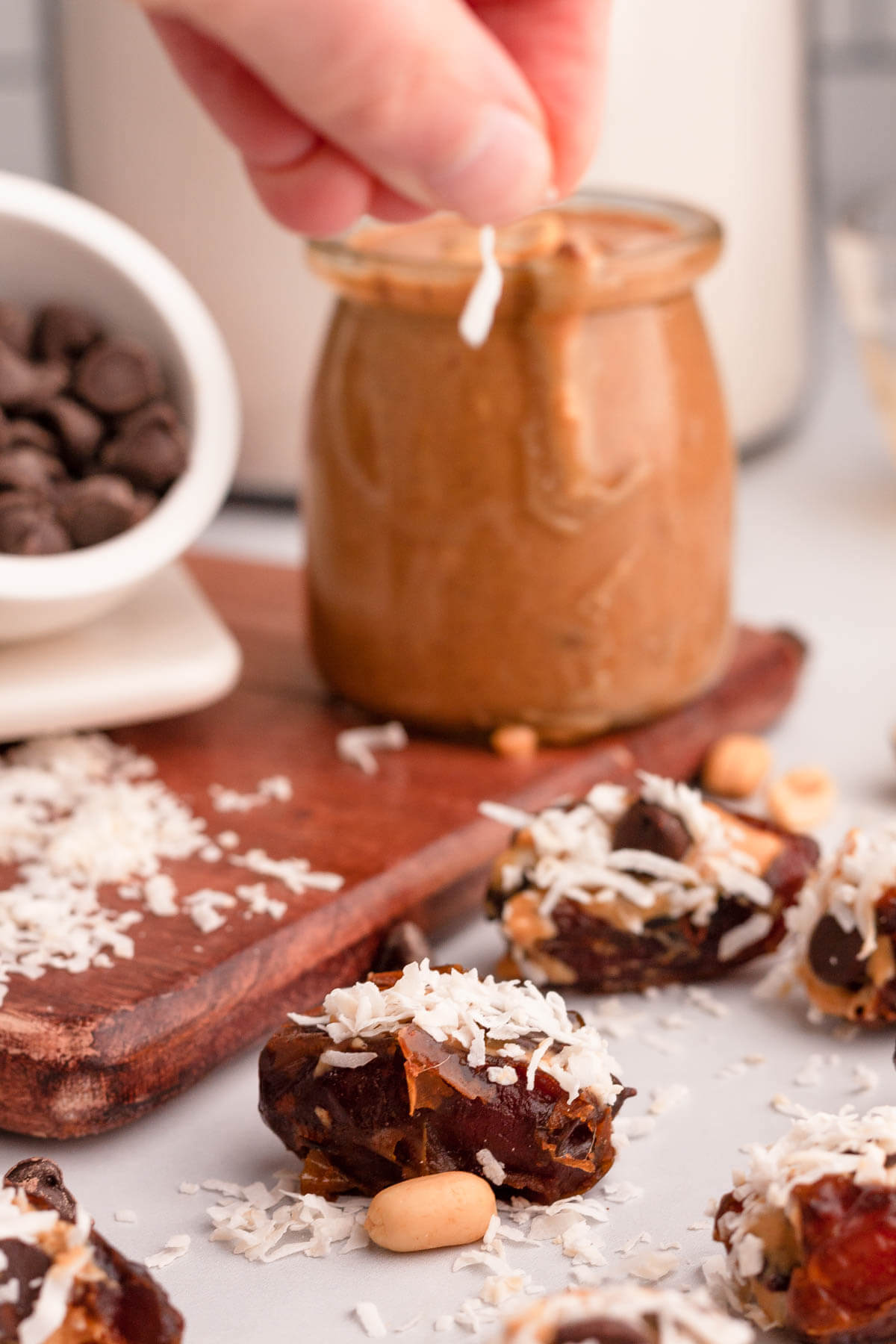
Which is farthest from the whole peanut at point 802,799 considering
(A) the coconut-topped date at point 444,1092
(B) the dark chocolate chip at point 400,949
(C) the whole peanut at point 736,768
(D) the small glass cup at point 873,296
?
(D) the small glass cup at point 873,296

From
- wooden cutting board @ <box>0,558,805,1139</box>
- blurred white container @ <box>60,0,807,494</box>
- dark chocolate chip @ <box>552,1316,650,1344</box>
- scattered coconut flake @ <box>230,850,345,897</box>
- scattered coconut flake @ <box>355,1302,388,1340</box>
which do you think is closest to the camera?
dark chocolate chip @ <box>552,1316,650,1344</box>

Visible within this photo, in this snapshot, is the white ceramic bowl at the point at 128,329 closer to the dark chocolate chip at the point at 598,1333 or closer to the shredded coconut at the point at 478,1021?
the shredded coconut at the point at 478,1021

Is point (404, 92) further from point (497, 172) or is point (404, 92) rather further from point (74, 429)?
point (74, 429)

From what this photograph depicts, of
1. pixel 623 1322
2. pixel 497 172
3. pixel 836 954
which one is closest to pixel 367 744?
pixel 836 954

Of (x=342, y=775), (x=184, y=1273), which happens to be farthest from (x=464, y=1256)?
(x=342, y=775)

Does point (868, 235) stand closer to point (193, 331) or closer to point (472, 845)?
point (193, 331)

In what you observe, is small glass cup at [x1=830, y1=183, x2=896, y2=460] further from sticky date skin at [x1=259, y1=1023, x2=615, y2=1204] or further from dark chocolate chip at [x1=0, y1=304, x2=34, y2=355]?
sticky date skin at [x1=259, y1=1023, x2=615, y2=1204]

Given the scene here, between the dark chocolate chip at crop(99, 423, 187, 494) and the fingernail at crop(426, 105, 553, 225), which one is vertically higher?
the fingernail at crop(426, 105, 553, 225)

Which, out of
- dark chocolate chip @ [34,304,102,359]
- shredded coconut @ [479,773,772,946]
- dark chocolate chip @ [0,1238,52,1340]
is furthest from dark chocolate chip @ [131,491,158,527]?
dark chocolate chip @ [0,1238,52,1340]
